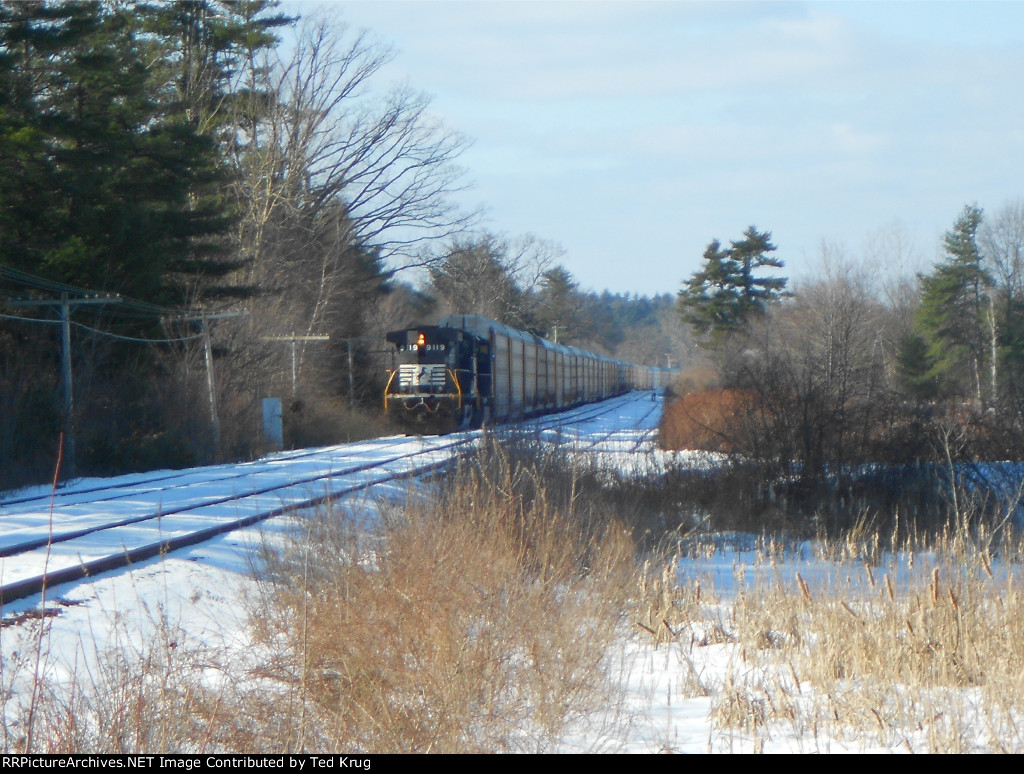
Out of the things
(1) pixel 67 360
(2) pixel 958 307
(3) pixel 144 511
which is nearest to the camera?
(3) pixel 144 511

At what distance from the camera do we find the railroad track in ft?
27.2

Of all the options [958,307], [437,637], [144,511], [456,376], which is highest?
[958,307]

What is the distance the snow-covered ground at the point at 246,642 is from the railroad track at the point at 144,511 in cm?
31

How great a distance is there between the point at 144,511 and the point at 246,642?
698cm

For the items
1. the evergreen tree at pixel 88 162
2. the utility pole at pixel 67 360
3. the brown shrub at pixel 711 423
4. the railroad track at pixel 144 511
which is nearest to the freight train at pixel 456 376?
the brown shrub at pixel 711 423

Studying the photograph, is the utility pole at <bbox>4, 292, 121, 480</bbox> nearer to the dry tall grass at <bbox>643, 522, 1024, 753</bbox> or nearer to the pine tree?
the dry tall grass at <bbox>643, 522, 1024, 753</bbox>

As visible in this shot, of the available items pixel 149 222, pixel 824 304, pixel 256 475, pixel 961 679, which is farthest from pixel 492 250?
pixel 961 679

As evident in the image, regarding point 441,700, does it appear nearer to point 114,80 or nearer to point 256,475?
point 256,475

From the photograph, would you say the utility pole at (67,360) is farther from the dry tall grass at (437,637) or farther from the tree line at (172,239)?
the dry tall grass at (437,637)

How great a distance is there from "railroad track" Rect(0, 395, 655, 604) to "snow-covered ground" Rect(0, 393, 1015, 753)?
0.31 m

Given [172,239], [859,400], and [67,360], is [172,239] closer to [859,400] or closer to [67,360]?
[67,360]

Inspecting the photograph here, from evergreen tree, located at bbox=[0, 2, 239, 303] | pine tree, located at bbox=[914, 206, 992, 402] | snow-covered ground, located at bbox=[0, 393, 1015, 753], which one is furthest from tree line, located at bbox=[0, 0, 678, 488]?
pine tree, located at bbox=[914, 206, 992, 402]

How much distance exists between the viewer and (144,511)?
1235 cm

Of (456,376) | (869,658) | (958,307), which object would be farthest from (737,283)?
(869,658)
